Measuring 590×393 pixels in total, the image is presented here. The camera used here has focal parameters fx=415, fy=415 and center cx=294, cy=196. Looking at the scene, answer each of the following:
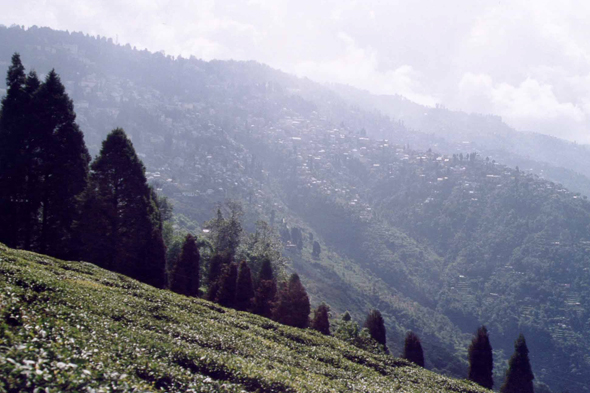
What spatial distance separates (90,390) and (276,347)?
1836cm

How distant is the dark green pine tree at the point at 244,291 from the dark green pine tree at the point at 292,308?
12.0 ft

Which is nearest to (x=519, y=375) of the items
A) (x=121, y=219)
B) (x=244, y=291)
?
(x=244, y=291)

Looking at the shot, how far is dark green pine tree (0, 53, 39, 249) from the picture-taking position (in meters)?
42.6

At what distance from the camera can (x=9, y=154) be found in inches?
1692

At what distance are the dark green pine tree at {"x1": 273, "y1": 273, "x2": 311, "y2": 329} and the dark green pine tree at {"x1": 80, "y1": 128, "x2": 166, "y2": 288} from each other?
48.7 ft

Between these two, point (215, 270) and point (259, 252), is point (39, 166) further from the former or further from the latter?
point (259, 252)

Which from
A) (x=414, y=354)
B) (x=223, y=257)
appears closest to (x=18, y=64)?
(x=223, y=257)

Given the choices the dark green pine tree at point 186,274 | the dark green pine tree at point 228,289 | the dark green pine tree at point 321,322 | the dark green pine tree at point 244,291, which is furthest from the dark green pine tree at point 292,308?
the dark green pine tree at point 186,274

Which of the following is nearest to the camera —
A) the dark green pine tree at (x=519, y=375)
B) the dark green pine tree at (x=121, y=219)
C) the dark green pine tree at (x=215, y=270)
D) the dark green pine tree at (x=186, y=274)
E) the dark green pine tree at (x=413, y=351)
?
the dark green pine tree at (x=121, y=219)

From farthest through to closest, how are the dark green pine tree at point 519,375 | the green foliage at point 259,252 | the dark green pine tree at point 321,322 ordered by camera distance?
the green foliage at point 259,252 → the dark green pine tree at point 519,375 → the dark green pine tree at point 321,322

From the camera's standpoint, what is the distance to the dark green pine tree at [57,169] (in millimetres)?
44938

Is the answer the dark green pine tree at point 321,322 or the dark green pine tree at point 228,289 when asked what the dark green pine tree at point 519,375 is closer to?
the dark green pine tree at point 321,322

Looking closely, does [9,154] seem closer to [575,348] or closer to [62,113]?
[62,113]

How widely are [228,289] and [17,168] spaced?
87.5 feet
